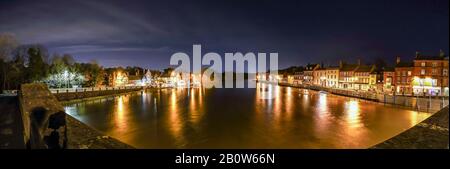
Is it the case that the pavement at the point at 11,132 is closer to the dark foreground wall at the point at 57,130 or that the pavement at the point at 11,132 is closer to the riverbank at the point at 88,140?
the dark foreground wall at the point at 57,130

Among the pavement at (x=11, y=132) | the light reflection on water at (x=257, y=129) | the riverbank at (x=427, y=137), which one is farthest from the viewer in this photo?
the light reflection on water at (x=257, y=129)

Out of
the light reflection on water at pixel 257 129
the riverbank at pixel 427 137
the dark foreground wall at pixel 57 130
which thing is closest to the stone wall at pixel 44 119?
the dark foreground wall at pixel 57 130

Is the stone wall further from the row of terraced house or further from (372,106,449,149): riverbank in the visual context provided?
the row of terraced house

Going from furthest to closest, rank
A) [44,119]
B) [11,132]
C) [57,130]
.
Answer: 1. [11,132]
2. [44,119]
3. [57,130]

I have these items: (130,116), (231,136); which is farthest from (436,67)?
(130,116)

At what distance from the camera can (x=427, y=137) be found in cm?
378

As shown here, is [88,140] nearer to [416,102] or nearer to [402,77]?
[416,102]

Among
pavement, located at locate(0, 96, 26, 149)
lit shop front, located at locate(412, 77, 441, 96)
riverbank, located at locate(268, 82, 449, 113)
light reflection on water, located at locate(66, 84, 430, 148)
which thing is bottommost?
light reflection on water, located at locate(66, 84, 430, 148)

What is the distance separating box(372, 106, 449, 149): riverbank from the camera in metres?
3.55

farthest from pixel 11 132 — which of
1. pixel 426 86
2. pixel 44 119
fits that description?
pixel 426 86

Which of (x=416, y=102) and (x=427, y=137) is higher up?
(x=427, y=137)

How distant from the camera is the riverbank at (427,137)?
3.55 meters

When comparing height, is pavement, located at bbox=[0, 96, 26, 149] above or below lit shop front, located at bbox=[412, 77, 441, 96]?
below

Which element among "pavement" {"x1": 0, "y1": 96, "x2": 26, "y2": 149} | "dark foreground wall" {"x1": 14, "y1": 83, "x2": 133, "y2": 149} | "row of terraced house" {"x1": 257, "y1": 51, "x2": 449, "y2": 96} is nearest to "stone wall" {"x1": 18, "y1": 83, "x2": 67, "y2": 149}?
"dark foreground wall" {"x1": 14, "y1": 83, "x2": 133, "y2": 149}
